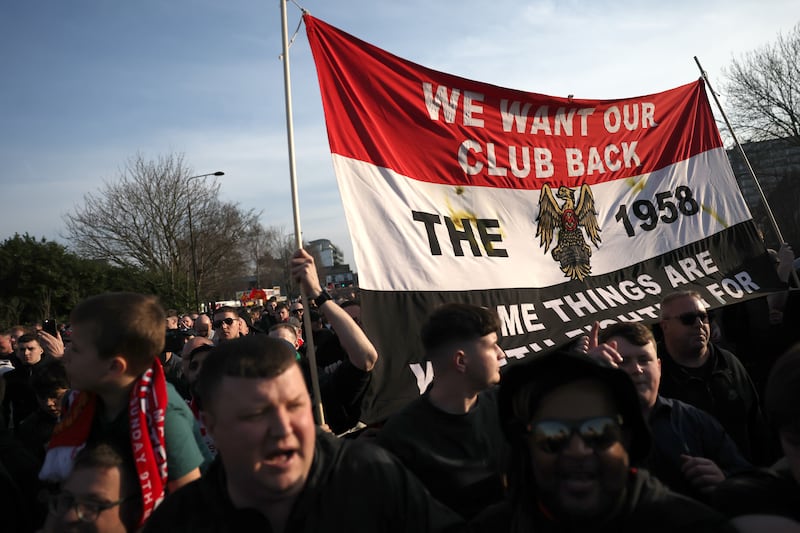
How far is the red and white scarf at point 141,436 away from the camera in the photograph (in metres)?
2.00

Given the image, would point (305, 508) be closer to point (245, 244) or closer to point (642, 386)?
point (642, 386)

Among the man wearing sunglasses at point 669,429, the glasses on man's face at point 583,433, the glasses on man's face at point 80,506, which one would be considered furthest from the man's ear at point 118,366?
the man wearing sunglasses at point 669,429

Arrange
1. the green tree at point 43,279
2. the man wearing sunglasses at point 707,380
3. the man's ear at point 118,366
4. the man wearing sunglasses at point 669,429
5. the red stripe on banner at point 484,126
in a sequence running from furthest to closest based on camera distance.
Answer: the green tree at point 43,279 < the red stripe on banner at point 484,126 < the man wearing sunglasses at point 707,380 < the man wearing sunglasses at point 669,429 < the man's ear at point 118,366

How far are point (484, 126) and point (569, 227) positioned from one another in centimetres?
115

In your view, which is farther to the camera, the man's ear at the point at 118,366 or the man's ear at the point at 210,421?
the man's ear at the point at 118,366

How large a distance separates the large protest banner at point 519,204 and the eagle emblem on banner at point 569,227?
0.01 meters

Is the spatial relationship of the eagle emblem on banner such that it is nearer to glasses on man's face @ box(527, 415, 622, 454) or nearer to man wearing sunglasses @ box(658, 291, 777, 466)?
man wearing sunglasses @ box(658, 291, 777, 466)

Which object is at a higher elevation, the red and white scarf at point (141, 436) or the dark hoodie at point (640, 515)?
the red and white scarf at point (141, 436)

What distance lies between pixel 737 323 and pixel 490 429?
3.93m

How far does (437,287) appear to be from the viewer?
449 centimetres

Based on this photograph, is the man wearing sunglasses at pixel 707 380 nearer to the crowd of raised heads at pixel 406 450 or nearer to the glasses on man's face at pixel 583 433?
the crowd of raised heads at pixel 406 450

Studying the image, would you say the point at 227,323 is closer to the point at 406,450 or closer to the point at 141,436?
the point at 406,450

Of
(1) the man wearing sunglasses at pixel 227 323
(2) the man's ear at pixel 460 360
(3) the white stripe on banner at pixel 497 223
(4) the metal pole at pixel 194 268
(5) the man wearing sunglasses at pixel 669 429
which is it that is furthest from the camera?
(4) the metal pole at pixel 194 268

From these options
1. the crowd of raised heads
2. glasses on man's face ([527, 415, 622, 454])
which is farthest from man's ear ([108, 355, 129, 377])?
glasses on man's face ([527, 415, 622, 454])
